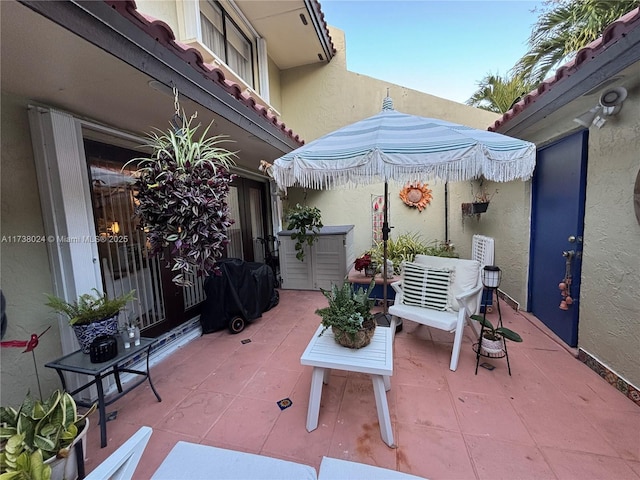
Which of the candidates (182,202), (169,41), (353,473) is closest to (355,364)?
(353,473)

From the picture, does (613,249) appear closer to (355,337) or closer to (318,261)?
(355,337)

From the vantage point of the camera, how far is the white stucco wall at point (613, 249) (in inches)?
77.8

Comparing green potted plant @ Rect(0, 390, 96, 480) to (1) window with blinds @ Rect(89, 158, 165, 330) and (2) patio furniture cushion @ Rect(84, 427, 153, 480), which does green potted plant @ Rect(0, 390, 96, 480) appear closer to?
(2) patio furniture cushion @ Rect(84, 427, 153, 480)

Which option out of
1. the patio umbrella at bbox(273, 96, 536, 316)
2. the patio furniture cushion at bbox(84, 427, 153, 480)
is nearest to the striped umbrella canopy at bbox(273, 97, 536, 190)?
the patio umbrella at bbox(273, 96, 536, 316)

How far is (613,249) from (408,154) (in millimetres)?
1920

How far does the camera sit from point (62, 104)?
1948mm

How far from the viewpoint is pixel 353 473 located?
1.15 metres

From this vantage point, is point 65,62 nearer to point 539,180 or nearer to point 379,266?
point 379,266

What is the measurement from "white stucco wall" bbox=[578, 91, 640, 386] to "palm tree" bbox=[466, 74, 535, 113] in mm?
3281

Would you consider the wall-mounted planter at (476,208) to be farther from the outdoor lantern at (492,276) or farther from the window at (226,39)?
the window at (226,39)

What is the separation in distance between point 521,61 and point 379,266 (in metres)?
5.15

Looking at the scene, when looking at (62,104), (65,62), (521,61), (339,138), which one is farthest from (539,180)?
(62,104)

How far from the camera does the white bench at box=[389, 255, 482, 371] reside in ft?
8.37

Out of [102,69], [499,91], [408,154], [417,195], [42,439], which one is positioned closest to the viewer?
[42,439]
